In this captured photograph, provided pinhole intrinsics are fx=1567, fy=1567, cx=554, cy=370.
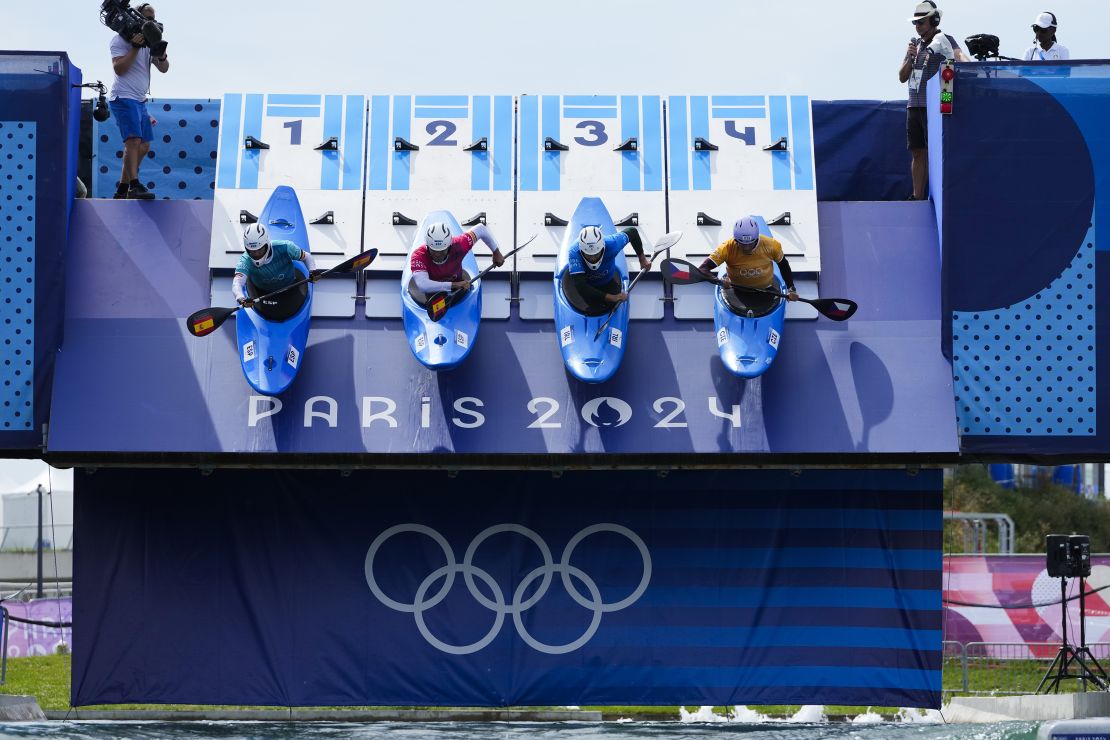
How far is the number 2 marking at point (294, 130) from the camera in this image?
15.0 meters

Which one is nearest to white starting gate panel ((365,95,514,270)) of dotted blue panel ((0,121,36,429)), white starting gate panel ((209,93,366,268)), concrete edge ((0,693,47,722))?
white starting gate panel ((209,93,366,268))

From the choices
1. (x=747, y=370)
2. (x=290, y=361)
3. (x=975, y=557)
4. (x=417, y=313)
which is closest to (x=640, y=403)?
(x=747, y=370)

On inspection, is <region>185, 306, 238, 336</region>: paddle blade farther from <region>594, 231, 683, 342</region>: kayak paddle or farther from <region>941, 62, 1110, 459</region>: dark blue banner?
<region>941, 62, 1110, 459</region>: dark blue banner

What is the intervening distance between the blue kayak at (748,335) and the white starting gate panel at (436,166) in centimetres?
212

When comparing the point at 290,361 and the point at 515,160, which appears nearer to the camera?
the point at 290,361

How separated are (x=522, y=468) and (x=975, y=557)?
8.11m

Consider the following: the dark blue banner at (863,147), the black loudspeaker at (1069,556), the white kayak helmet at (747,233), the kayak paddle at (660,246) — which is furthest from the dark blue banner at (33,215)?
the black loudspeaker at (1069,556)

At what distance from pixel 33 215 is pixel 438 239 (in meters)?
3.65

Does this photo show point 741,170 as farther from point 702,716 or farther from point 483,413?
point 702,716

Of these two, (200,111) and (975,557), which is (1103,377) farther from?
(200,111)

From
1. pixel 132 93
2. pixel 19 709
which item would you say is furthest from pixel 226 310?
pixel 19 709

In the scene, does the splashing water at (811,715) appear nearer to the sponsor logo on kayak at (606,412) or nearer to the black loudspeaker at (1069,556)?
the black loudspeaker at (1069,556)

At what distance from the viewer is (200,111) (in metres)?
16.2

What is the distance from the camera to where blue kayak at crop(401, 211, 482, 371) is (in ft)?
44.6
